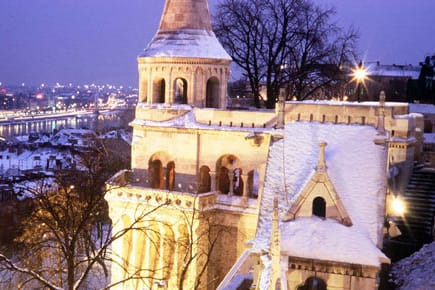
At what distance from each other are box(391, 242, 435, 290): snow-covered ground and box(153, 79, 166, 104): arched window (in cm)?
1027

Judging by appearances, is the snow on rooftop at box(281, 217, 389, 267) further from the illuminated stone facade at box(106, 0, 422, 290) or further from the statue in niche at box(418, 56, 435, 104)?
the statue in niche at box(418, 56, 435, 104)

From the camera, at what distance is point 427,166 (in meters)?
22.1

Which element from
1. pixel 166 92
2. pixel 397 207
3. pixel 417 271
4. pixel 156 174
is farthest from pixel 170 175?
pixel 417 271

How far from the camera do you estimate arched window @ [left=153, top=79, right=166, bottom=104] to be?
21750mm

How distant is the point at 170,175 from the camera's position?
2181 centimetres

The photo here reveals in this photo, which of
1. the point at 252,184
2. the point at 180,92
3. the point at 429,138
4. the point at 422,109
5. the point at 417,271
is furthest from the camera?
the point at 422,109

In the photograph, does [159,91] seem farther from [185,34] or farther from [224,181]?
[224,181]

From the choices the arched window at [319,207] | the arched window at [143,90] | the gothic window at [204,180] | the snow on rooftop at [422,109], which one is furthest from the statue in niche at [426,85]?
the arched window at [319,207]

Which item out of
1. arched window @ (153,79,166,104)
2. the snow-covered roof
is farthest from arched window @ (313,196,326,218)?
the snow-covered roof

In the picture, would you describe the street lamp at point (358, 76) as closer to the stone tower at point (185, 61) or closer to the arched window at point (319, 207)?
the stone tower at point (185, 61)

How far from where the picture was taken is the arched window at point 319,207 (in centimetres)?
1544

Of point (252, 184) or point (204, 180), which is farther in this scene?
point (204, 180)

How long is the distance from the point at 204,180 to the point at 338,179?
6338mm

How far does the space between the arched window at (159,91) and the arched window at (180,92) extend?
0.50 meters
